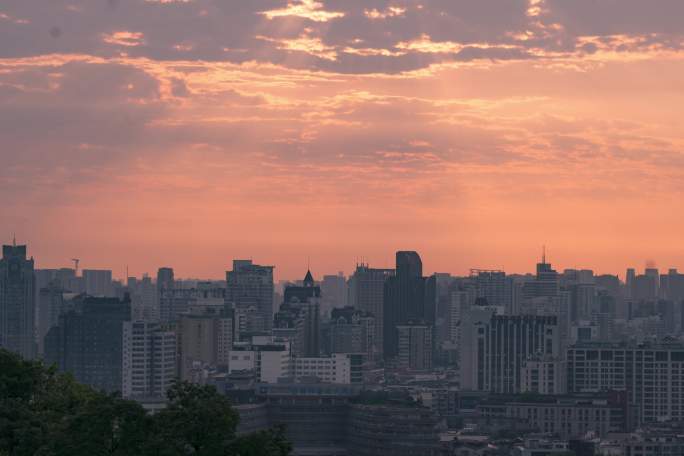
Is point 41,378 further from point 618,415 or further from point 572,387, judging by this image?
point 572,387

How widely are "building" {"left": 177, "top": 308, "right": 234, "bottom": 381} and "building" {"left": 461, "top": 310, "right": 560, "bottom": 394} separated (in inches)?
947

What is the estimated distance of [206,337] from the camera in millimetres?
173250

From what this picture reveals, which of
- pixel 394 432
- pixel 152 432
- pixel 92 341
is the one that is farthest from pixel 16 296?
pixel 152 432

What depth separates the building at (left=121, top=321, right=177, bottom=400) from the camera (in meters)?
141

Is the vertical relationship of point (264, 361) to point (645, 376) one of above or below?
above

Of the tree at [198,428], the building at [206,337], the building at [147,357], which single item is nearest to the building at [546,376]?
the building at [206,337]

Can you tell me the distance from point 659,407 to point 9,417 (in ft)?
380

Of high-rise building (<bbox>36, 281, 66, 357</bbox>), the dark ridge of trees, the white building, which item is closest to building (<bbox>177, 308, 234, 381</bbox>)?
the white building

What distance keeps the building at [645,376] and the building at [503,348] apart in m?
19.0

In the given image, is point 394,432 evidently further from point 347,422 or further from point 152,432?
point 152,432

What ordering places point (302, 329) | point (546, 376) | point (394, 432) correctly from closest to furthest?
point (394, 432) < point (546, 376) < point (302, 329)

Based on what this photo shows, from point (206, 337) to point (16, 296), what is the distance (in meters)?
31.6

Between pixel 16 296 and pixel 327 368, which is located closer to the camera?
pixel 327 368

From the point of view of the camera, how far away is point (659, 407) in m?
139
